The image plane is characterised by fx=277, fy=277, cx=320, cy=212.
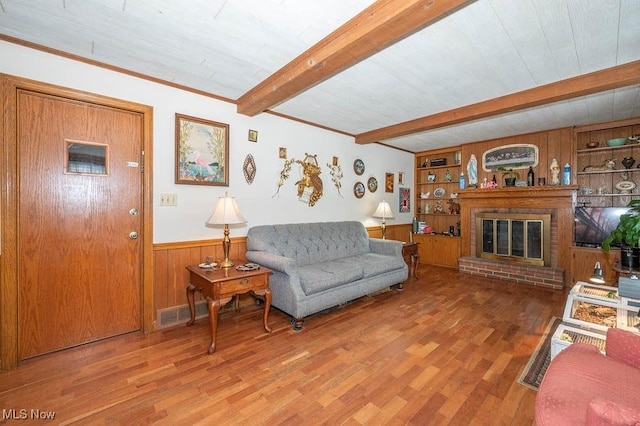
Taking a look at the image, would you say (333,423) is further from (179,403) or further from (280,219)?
(280,219)

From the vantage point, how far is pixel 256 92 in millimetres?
2709

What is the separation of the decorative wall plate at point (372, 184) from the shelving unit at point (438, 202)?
4.94 ft

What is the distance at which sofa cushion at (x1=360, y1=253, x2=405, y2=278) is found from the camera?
3258 millimetres

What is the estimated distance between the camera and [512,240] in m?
4.47

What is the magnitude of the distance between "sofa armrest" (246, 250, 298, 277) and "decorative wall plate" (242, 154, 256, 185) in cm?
85

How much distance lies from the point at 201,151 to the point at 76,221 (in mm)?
1183

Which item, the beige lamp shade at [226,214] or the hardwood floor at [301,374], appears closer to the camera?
the hardwood floor at [301,374]

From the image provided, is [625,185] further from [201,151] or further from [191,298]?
[191,298]

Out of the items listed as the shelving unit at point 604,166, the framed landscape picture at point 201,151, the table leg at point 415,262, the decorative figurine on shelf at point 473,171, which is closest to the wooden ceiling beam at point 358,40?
the framed landscape picture at point 201,151

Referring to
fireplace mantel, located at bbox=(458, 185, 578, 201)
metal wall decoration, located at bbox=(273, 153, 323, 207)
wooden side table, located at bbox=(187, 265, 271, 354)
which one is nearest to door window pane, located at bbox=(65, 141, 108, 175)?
wooden side table, located at bbox=(187, 265, 271, 354)

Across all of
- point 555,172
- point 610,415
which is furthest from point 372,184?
point 610,415

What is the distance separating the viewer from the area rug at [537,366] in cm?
183

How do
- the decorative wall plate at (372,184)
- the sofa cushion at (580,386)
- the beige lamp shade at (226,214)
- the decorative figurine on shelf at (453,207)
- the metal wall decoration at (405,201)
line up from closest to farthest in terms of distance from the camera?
1. the sofa cushion at (580,386)
2. the beige lamp shade at (226,214)
3. the decorative wall plate at (372,184)
4. the decorative figurine on shelf at (453,207)
5. the metal wall decoration at (405,201)

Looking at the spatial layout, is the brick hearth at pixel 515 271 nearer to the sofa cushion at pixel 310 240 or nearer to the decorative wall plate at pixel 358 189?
the sofa cushion at pixel 310 240
